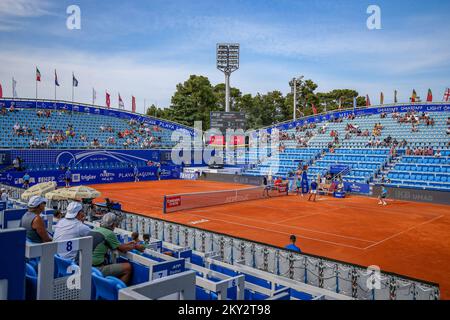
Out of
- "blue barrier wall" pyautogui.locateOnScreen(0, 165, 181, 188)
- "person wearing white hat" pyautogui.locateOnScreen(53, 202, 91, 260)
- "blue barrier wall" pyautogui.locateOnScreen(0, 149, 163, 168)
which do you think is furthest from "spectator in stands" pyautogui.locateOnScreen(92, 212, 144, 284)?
"blue barrier wall" pyautogui.locateOnScreen(0, 149, 163, 168)

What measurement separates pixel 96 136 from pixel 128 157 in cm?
542

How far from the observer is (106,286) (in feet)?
14.0

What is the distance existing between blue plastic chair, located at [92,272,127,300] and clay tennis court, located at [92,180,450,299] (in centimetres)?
934

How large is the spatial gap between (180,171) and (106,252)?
4041cm

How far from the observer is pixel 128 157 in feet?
141

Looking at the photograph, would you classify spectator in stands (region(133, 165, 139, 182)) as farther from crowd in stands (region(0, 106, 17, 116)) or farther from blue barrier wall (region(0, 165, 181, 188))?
crowd in stands (region(0, 106, 17, 116))

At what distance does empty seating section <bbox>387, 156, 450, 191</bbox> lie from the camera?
28609 mm

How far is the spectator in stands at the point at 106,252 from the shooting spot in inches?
206

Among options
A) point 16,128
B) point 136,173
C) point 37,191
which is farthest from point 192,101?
point 37,191

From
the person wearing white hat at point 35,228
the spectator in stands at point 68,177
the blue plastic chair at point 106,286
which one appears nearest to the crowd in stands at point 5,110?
the spectator in stands at point 68,177

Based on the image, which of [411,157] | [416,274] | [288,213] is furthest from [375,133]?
[416,274]

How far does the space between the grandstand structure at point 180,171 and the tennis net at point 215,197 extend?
273 inches

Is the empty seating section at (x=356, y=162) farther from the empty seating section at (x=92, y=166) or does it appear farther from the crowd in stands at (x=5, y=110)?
the crowd in stands at (x=5, y=110)
